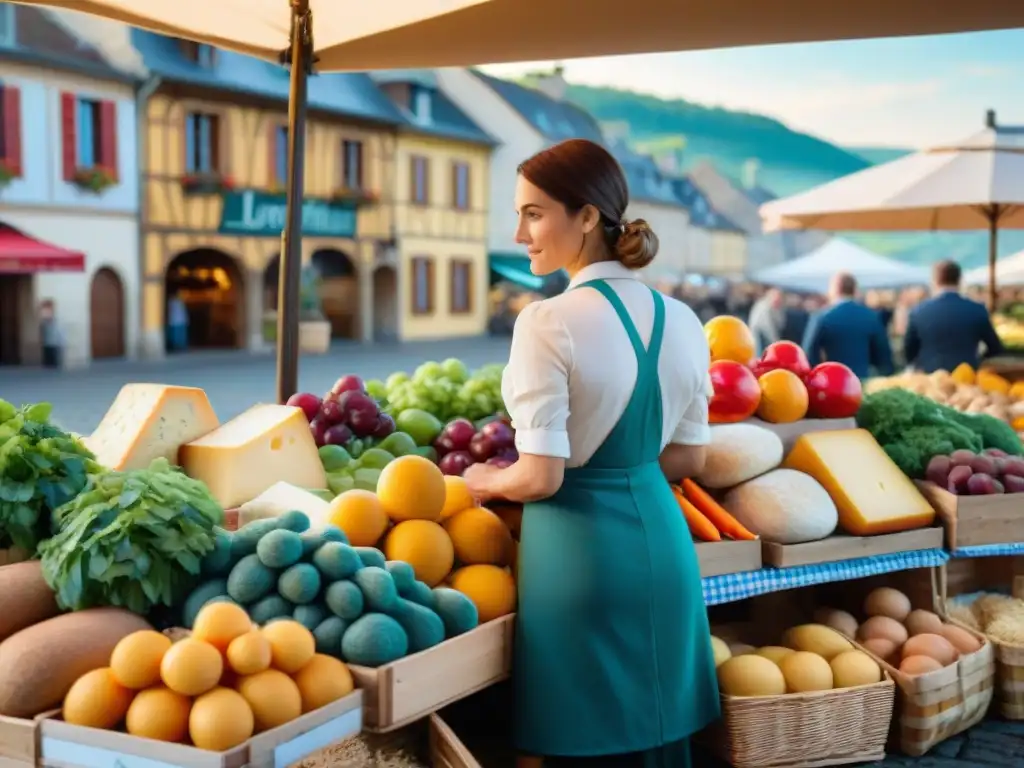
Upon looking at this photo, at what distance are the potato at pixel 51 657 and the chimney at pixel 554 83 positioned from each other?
1388 inches

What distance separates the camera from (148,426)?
2.74 metres

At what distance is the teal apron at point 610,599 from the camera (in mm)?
2330

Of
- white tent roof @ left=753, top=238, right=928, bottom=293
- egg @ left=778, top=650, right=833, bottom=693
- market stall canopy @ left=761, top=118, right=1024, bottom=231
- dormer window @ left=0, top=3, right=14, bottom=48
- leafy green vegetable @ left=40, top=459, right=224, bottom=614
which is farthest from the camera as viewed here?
dormer window @ left=0, top=3, right=14, bottom=48

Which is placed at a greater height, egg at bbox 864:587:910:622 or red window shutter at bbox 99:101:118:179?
red window shutter at bbox 99:101:118:179

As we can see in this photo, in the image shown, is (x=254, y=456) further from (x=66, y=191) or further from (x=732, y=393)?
(x=66, y=191)

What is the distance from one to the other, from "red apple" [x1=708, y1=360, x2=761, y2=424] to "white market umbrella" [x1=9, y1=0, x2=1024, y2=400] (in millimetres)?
1058

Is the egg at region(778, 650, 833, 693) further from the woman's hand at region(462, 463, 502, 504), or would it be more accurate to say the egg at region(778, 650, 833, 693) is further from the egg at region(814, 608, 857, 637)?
the woman's hand at region(462, 463, 502, 504)

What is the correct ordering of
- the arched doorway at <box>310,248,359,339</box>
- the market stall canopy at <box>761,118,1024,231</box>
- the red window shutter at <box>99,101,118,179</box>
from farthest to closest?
the arched doorway at <box>310,248,359,339</box> < the red window shutter at <box>99,101,118,179</box> < the market stall canopy at <box>761,118,1024,231</box>

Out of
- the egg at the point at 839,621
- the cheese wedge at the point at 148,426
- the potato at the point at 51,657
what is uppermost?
the cheese wedge at the point at 148,426

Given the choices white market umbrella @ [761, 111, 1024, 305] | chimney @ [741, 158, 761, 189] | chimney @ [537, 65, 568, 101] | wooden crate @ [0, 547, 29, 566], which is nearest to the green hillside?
chimney @ [741, 158, 761, 189]

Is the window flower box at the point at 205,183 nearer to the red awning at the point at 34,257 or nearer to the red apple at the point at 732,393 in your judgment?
the red awning at the point at 34,257

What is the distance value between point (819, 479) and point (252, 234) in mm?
20446

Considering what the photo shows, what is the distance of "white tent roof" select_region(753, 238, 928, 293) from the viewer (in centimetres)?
1738

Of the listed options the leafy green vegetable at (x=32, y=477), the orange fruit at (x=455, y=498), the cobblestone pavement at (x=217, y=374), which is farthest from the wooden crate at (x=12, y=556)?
the cobblestone pavement at (x=217, y=374)
